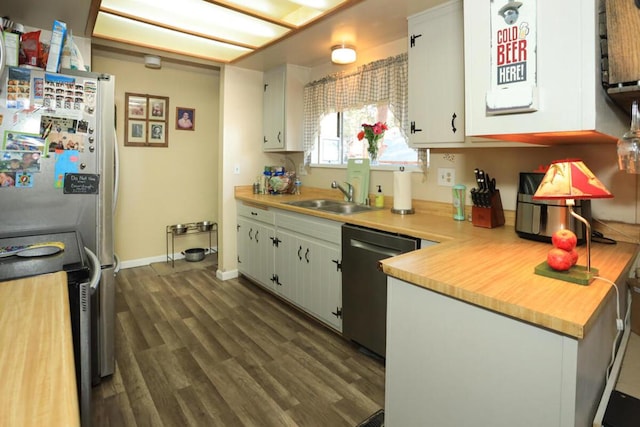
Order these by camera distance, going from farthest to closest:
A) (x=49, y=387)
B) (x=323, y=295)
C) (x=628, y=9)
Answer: (x=323, y=295) < (x=628, y=9) < (x=49, y=387)

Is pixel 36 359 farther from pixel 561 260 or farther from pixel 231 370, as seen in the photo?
pixel 231 370

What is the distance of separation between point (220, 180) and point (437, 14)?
2523 mm

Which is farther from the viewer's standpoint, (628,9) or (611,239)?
(611,239)

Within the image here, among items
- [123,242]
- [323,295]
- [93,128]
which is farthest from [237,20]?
[123,242]

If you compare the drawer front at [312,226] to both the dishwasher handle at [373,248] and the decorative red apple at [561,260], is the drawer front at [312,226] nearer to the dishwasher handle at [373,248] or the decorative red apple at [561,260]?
the dishwasher handle at [373,248]

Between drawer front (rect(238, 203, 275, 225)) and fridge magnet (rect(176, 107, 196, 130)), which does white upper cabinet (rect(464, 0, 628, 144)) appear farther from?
fridge magnet (rect(176, 107, 196, 130))

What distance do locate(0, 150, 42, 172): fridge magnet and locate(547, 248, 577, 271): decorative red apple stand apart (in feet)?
7.47

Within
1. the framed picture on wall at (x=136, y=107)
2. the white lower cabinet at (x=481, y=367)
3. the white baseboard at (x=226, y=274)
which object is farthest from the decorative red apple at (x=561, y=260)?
the framed picture on wall at (x=136, y=107)

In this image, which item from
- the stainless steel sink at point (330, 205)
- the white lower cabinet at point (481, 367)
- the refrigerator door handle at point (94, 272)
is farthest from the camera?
the stainless steel sink at point (330, 205)

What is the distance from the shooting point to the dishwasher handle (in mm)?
2066

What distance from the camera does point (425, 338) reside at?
1.23m

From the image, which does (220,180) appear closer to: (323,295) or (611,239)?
(323,295)

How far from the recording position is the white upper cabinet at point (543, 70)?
112cm

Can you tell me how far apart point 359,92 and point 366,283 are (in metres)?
1.68
